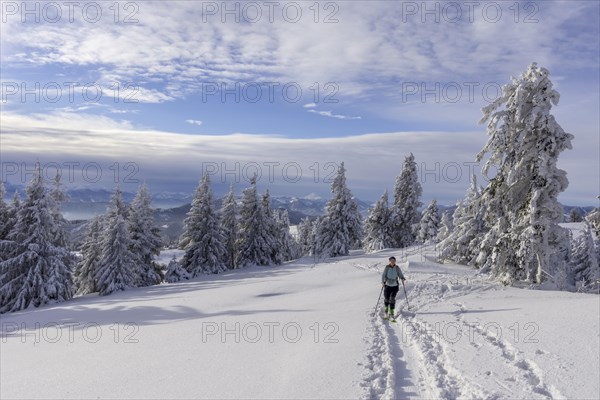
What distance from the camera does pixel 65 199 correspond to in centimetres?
3362

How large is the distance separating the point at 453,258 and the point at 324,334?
18.8 meters

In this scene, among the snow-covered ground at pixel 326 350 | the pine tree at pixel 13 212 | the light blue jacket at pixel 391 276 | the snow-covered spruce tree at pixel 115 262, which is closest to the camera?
the snow-covered ground at pixel 326 350

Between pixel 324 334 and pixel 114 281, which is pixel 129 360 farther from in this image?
pixel 114 281

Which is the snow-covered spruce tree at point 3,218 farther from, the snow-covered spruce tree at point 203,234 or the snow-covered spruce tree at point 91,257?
the snow-covered spruce tree at point 203,234

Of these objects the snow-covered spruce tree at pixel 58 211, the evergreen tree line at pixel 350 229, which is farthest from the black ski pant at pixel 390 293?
the snow-covered spruce tree at pixel 58 211

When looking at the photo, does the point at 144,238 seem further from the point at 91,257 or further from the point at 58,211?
the point at 58,211

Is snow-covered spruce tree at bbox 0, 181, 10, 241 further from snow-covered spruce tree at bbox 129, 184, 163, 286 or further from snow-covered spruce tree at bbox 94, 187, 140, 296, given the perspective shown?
snow-covered spruce tree at bbox 129, 184, 163, 286

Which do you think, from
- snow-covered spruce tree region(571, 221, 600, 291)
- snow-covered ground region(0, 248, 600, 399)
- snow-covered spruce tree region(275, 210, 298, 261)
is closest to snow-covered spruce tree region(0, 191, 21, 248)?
snow-covered ground region(0, 248, 600, 399)

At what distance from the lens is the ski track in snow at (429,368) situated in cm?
732

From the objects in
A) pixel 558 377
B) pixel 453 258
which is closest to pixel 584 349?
pixel 558 377

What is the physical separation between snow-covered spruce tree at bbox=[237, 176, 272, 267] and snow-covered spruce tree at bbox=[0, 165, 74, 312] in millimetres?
17142

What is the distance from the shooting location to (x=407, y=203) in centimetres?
4938

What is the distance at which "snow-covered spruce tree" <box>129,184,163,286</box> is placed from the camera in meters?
36.3

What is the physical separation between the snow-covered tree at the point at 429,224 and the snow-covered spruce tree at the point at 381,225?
4688mm
